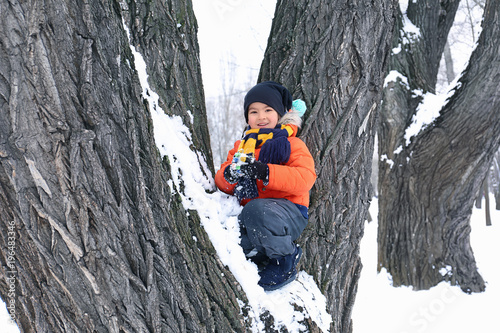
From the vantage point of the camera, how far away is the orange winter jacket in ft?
6.92

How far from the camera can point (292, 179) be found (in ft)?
6.95

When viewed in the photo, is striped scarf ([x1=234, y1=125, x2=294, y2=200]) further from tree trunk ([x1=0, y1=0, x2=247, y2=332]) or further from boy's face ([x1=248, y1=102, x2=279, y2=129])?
tree trunk ([x1=0, y1=0, x2=247, y2=332])

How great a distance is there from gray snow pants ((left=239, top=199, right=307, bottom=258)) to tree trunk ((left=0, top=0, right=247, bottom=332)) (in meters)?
0.43

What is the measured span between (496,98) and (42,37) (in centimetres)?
449

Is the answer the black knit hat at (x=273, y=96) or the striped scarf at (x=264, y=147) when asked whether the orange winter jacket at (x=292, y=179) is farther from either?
the black knit hat at (x=273, y=96)

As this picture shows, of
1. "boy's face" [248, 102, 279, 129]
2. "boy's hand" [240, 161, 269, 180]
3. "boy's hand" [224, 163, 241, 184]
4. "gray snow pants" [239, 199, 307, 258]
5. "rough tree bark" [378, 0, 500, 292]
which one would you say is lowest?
"rough tree bark" [378, 0, 500, 292]

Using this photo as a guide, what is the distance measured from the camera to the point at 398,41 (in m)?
5.22

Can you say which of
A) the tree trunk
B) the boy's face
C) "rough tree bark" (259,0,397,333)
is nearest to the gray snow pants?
"rough tree bark" (259,0,397,333)

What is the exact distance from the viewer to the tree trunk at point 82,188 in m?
1.34

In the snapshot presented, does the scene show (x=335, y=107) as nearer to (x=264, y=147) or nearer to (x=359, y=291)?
(x=264, y=147)

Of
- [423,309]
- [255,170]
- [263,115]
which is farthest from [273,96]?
[423,309]

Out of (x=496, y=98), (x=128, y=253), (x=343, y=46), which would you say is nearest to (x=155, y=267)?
(x=128, y=253)

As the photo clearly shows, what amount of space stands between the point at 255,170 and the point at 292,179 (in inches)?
8.4

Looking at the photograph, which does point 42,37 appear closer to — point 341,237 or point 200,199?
point 200,199
